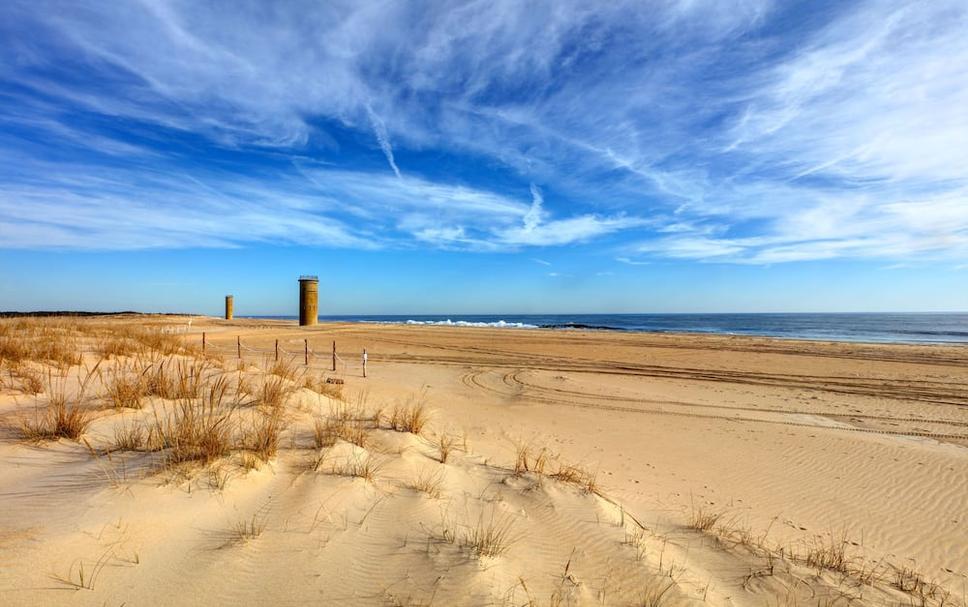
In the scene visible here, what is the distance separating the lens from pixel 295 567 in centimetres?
252

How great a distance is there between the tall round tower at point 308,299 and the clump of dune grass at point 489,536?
34203 mm

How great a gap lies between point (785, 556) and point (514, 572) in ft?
7.97

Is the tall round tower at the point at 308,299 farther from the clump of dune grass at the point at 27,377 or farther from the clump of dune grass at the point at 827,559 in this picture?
the clump of dune grass at the point at 827,559

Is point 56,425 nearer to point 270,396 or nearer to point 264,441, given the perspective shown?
point 264,441

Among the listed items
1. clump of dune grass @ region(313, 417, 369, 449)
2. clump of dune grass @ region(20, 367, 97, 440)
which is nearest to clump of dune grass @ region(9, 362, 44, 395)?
clump of dune grass @ region(20, 367, 97, 440)

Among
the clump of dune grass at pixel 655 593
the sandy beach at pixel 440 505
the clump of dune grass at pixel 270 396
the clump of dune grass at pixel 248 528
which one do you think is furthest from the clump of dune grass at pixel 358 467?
the clump of dune grass at pixel 655 593

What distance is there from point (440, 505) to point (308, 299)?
34503 millimetres

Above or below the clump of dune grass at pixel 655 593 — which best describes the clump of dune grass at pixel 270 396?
above

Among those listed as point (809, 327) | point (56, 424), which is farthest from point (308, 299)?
point (809, 327)

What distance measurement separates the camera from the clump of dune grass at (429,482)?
3703mm

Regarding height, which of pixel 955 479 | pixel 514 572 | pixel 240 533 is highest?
pixel 240 533

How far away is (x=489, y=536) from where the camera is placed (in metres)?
2.94

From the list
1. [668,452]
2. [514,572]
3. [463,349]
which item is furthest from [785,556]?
[463,349]

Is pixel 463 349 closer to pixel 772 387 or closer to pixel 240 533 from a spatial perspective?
pixel 772 387
